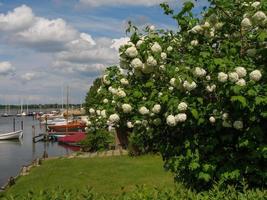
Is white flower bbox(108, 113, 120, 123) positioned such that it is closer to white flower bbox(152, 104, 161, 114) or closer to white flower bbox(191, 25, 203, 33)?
white flower bbox(152, 104, 161, 114)

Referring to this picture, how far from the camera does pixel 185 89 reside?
283 inches

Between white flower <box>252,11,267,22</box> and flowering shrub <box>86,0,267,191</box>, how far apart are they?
0.05 ft

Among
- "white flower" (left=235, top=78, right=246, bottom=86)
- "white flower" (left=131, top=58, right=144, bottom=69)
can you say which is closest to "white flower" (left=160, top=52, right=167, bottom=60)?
"white flower" (left=131, top=58, right=144, bottom=69)

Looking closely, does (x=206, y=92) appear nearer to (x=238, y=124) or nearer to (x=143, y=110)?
(x=238, y=124)

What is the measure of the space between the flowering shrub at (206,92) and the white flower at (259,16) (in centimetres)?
1

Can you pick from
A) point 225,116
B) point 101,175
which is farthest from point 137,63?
point 101,175

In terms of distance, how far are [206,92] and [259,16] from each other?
1352mm

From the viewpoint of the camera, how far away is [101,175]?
1778 centimetres

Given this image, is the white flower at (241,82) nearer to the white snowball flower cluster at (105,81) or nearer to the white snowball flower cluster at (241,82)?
the white snowball flower cluster at (241,82)

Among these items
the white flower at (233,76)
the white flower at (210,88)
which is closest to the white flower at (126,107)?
the white flower at (210,88)

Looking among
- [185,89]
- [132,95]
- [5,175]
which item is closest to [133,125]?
[132,95]

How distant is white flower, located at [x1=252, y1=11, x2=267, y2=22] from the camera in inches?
267

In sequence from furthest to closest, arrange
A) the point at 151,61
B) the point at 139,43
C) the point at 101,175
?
the point at 101,175, the point at 139,43, the point at 151,61

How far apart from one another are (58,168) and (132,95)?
522 inches
